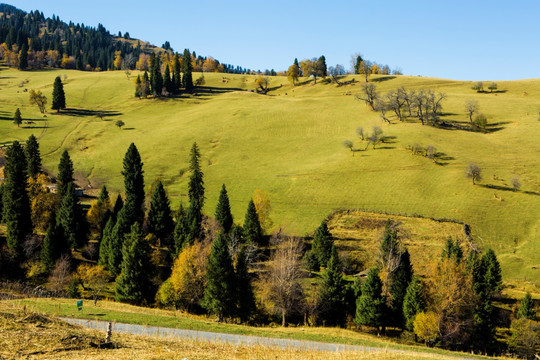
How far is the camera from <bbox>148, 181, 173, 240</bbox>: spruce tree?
266ft

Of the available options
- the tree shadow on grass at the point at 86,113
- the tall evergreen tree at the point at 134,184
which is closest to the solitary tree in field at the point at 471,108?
the tall evergreen tree at the point at 134,184

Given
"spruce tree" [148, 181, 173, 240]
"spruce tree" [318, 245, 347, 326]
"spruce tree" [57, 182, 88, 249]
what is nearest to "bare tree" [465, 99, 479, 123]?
"spruce tree" [318, 245, 347, 326]

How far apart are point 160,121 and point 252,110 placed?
36.8m

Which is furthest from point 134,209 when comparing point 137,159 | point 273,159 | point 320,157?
point 320,157

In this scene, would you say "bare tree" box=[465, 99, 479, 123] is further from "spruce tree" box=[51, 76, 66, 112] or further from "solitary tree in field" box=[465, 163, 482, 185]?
"spruce tree" box=[51, 76, 66, 112]

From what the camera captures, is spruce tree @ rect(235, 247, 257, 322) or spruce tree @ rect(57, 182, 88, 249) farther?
spruce tree @ rect(57, 182, 88, 249)

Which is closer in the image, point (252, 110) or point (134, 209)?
point (134, 209)

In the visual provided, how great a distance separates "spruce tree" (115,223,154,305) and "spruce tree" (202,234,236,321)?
453 inches

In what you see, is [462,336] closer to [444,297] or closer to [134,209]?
[444,297]

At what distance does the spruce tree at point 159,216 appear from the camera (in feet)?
266

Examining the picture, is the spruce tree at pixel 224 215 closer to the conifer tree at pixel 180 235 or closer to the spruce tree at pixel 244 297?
the conifer tree at pixel 180 235

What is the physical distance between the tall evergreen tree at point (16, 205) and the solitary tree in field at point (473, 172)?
9339cm

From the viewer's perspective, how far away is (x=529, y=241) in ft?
246

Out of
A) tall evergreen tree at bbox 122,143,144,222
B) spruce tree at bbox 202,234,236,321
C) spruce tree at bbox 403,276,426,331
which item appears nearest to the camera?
spruce tree at bbox 202,234,236,321
